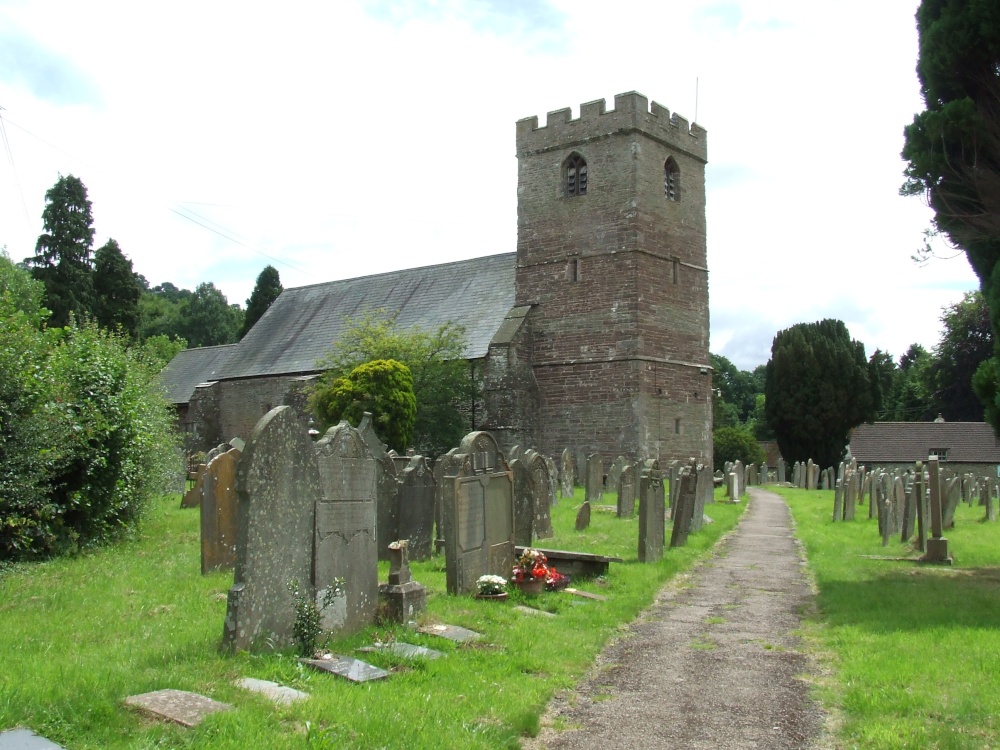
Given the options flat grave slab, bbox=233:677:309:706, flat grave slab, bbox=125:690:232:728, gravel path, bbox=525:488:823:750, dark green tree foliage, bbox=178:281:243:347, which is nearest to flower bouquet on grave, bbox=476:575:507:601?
gravel path, bbox=525:488:823:750

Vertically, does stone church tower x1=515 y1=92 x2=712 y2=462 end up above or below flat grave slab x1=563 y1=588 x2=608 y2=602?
above

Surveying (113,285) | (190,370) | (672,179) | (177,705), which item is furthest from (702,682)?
(113,285)

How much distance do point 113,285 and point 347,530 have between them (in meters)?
37.4

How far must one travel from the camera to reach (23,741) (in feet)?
12.7

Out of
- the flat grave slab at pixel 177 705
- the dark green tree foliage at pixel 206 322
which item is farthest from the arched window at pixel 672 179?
the dark green tree foliage at pixel 206 322

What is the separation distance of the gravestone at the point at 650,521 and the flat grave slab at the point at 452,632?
181 inches

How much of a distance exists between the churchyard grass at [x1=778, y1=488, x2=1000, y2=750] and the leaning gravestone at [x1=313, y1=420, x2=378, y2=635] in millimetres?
3240

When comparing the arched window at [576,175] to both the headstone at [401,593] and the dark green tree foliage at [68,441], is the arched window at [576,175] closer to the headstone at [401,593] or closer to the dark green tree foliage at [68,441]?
the dark green tree foliage at [68,441]

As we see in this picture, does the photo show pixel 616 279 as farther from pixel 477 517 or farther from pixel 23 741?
pixel 23 741

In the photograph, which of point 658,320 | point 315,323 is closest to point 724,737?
point 658,320

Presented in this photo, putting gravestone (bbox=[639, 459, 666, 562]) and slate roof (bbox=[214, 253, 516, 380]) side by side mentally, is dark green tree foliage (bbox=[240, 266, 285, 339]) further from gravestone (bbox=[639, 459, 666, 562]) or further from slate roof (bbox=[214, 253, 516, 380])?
gravestone (bbox=[639, 459, 666, 562])

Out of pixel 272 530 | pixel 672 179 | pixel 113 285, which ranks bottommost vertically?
pixel 272 530

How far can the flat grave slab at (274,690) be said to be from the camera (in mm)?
4742

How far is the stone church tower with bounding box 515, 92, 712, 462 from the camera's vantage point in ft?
86.8
